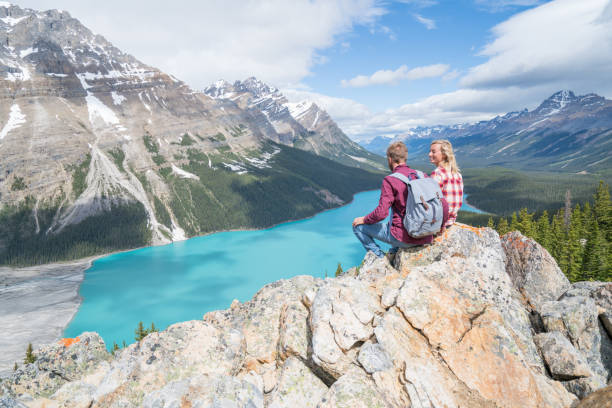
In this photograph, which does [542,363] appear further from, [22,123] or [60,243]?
[22,123]

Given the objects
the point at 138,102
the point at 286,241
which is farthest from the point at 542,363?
the point at 138,102

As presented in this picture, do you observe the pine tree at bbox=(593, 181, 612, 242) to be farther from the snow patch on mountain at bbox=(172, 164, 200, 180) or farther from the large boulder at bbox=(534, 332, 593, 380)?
the snow patch on mountain at bbox=(172, 164, 200, 180)

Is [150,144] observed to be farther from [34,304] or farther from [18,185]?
[34,304]

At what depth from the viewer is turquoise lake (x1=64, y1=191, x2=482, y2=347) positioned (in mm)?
65750

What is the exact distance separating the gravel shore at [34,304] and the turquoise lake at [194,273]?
294cm

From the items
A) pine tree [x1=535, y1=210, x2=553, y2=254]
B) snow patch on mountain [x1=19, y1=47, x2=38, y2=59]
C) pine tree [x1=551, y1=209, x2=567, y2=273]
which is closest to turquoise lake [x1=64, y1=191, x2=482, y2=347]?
pine tree [x1=535, y1=210, x2=553, y2=254]

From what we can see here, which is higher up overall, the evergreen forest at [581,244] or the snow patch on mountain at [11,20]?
the snow patch on mountain at [11,20]

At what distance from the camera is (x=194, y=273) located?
89562 mm

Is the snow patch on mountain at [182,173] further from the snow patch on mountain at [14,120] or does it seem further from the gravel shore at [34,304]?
the gravel shore at [34,304]

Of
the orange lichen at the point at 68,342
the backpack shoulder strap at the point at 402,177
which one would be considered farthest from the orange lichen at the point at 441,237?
the orange lichen at the point at 68,342

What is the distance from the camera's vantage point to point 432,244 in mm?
9266

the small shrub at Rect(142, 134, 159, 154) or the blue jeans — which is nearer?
the blue jeans

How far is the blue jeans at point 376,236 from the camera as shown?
917cm

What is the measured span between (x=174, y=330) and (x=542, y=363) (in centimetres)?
1021
